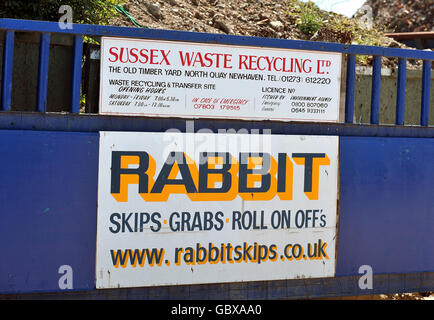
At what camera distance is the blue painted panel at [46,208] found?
14.3 ft

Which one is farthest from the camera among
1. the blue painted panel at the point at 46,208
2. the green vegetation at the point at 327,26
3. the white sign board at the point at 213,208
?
the green vegetation at the point at 327,26

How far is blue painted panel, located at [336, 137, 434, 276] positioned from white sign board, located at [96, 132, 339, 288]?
15 cm

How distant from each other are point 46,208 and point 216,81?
5.14 ft

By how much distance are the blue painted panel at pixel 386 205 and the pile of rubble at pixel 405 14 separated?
17.9 metres

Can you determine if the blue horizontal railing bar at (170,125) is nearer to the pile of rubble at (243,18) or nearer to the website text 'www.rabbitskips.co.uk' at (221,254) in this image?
the website text 'www.rabbitskips.co.uk' at (221,254)

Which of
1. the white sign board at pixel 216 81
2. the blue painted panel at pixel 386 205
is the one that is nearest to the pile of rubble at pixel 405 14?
the blue painted panel at pixel 386 205

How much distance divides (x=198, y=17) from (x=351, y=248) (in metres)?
7.59

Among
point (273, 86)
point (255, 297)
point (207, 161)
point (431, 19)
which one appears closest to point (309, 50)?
point (273, 86)

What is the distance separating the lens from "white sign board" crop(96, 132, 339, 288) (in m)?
4.67

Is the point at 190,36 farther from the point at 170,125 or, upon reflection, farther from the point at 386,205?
the point at 386,205

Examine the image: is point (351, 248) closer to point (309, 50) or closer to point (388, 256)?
point (388, 256)

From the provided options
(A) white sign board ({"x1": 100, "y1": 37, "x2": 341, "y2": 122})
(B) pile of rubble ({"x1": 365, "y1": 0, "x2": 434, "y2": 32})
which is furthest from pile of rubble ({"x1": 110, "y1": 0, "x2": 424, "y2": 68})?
(B) pile of rubble ({"x1": 365, "y1": 0, "x2": 434, "y2": 32})

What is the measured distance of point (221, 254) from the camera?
195 inches

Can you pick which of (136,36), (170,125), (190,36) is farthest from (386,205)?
(136,36)
